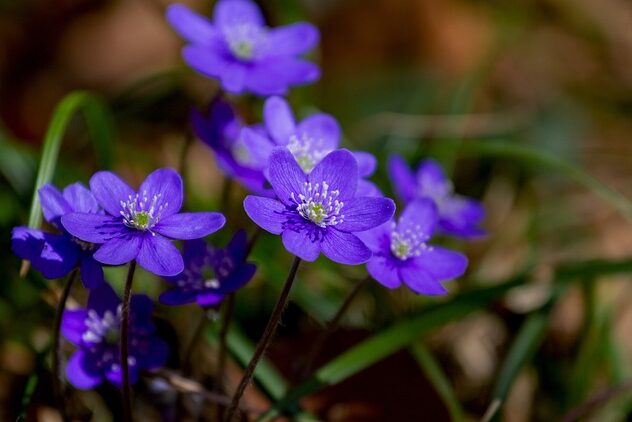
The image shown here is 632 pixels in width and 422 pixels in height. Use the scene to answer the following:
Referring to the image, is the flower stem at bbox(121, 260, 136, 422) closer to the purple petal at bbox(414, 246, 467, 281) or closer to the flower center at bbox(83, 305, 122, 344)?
the flower center at bbox(83, 305, 122, 344)

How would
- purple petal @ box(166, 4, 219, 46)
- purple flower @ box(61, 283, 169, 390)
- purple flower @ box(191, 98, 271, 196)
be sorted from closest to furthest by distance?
1. purple flower @ box(61, 283, 169, 390)
2. purple flower @ box(191, 98, 271, 196)
3. purple petal @ box(166, 4, 219, 46)

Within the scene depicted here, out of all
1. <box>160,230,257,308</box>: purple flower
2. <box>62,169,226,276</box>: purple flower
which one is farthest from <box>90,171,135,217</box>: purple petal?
<box>160,230,257,308</box>: purple flower

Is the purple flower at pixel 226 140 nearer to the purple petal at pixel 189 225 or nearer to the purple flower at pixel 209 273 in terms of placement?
the purple flower at pixel 209 273

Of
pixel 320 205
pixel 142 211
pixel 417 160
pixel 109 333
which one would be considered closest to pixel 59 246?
pixel 142 211

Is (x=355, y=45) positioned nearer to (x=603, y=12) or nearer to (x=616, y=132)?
(x=616, y=132)

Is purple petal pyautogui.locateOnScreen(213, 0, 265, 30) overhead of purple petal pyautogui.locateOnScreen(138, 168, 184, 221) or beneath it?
overhead

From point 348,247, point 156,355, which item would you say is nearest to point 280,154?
point 348,247

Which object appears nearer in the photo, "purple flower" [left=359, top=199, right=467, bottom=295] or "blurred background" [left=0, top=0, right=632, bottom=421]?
"purple flower" [left=359, top=199, right=467, bottom=295]
